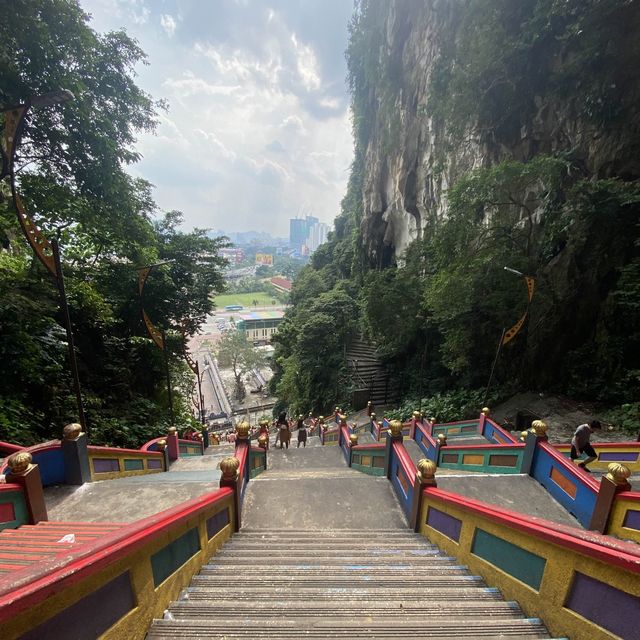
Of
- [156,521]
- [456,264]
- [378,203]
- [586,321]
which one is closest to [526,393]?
[586,321]

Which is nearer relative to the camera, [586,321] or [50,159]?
[50,159]

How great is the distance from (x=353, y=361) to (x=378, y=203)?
15552mm

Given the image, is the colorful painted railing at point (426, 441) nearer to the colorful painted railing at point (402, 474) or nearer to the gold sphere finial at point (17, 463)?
the colorful painted railing at point (402, 474)

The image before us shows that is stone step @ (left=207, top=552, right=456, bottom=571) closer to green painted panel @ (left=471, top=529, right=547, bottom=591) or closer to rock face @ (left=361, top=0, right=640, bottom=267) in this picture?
green painted panel @ (left=471, top=529, right=547, bottom=591)

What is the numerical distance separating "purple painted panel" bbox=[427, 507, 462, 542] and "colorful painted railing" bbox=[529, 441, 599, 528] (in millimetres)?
2173

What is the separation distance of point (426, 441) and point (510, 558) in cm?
682

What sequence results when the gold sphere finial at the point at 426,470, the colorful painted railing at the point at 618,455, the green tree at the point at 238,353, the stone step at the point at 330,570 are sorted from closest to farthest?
1. the stone step at the point at 330,570
2. the gold sphere finial at the point at 426,470
3. the colorful painted railing at the point at 618,455
4. the green tree at the point at 238,353

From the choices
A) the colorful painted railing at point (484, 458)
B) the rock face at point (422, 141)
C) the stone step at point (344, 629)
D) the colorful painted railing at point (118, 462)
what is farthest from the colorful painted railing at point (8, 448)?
the rock face at point (422, 141)

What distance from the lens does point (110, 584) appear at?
199 cm

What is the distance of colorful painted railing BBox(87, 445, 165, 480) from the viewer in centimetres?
526

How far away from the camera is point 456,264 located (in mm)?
11539

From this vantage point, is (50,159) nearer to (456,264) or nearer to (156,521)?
(156,521)

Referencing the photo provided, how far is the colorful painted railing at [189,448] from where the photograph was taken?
946 centimetres

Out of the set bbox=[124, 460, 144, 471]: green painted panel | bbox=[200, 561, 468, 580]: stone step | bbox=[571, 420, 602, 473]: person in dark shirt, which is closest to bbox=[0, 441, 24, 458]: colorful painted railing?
bbox=[124, 460, 144, 471]: green painted panel
